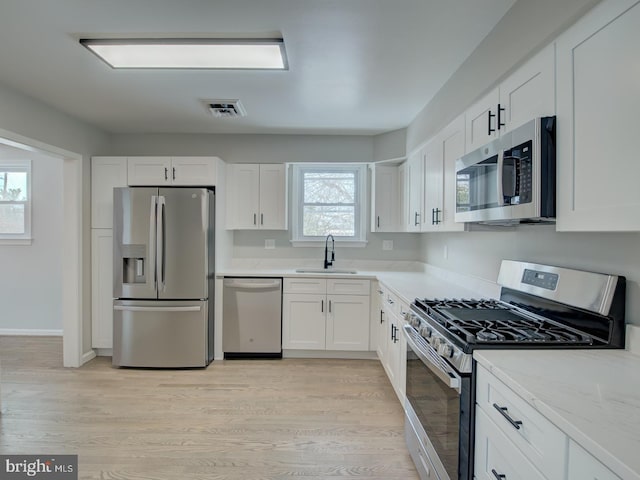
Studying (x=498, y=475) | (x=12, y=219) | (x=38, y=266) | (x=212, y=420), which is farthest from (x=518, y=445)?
(x=12, y=219)

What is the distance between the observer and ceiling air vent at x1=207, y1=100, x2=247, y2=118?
2.99 meters

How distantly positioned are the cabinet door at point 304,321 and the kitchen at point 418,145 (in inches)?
25.8

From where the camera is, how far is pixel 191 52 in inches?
85.7

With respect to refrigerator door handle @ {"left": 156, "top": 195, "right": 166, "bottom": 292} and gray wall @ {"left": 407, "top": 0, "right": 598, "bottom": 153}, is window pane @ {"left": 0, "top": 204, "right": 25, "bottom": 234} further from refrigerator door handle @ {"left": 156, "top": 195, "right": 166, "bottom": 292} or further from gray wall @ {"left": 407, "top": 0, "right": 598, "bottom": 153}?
gray wall @ {"left": 407, "top": 0, "right": 598, "bottom": 153}

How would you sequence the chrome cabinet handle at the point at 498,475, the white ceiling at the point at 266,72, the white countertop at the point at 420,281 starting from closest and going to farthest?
the chrome cabinet handle at the point at 498,475 < the white ceiling at the point at 266,72 < the white countertop at the point at 420,281

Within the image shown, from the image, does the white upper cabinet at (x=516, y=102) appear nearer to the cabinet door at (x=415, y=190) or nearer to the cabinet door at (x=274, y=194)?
the cabinet door at (x=415, y=190)

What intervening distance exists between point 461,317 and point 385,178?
91.3 inches

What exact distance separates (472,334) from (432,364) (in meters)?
0.29

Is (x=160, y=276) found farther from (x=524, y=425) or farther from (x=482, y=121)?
(x=524, y=425)

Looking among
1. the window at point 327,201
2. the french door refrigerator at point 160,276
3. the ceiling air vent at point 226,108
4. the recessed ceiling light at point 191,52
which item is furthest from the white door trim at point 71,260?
the window at point 327,201

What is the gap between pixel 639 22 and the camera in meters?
0.96

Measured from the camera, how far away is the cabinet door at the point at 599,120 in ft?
3.25

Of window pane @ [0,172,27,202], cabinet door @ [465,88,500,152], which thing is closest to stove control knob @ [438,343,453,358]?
cabinet door @ [465,88,500,152]

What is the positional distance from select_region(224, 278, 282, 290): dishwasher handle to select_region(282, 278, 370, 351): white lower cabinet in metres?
0.13
